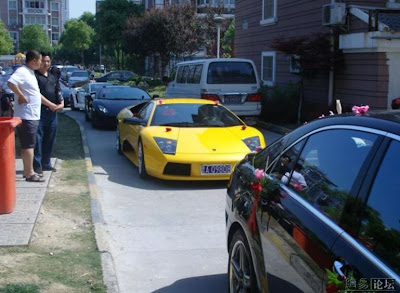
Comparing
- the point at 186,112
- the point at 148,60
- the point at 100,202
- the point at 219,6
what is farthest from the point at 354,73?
the point at 148,60

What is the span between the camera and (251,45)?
21.9 m

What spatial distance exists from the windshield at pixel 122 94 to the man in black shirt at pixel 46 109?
8.05 meters

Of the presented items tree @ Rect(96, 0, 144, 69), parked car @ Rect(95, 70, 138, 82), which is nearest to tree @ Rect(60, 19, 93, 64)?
tree @ Rect(96, 0, 144, 69)

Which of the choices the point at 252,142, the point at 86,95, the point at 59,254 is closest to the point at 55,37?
the point at 86,95

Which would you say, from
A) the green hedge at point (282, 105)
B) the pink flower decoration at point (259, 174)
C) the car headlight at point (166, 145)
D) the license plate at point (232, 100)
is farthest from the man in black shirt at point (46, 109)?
the green hedge at point (282, 105)

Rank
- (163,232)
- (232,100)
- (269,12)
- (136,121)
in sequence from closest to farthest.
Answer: (163,232), (136,121), (232,100), (269,12)

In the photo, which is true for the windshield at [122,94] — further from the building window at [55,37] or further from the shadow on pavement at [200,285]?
the building window at [55,37]

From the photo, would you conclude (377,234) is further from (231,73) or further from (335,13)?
(231,73)

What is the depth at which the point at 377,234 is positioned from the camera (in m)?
2.48

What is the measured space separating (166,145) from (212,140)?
0.73 meters

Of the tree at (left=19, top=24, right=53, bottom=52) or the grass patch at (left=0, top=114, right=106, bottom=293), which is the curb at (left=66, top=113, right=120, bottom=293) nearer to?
the grass patch at (left=0, top=114, right=106, bottom=293)

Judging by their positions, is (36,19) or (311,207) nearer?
(311,207)

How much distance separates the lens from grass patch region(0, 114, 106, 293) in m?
4.53

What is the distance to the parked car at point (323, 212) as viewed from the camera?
246 cm
